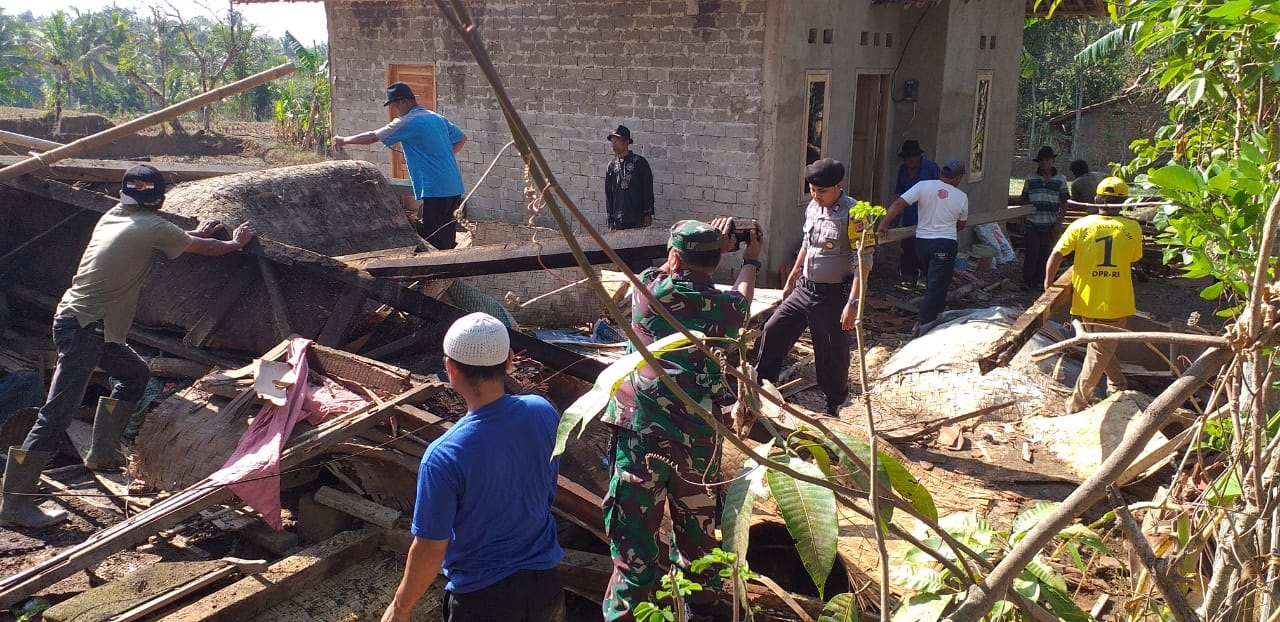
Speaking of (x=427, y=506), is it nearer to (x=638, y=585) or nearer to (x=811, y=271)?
(x=638, y=585)

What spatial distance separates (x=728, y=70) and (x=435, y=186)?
11.0 feet

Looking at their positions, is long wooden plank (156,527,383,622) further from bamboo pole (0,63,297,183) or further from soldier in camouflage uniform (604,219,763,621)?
bamboo pole (0,63,297,183)

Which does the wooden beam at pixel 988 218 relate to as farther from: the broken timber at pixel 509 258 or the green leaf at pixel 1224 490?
the green leaf at pixel 1224 490

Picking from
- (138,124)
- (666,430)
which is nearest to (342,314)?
(138,124)

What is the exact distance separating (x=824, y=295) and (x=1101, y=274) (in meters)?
1.86

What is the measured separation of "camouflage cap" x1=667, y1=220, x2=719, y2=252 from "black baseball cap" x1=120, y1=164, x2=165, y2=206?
2947 mm

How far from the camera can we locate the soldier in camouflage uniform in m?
4.00

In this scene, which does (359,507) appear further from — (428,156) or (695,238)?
(428,156)

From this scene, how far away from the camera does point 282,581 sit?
4.09 metres

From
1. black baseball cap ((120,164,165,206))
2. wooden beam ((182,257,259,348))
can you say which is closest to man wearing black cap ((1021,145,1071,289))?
wooden beam ((182,257,259,348))

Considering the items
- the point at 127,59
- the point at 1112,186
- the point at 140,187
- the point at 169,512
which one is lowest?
the point at 169,512

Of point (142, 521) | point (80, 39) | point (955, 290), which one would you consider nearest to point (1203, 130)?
point (142, 521)

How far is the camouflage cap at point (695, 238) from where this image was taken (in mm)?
4016

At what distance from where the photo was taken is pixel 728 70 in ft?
31.0
